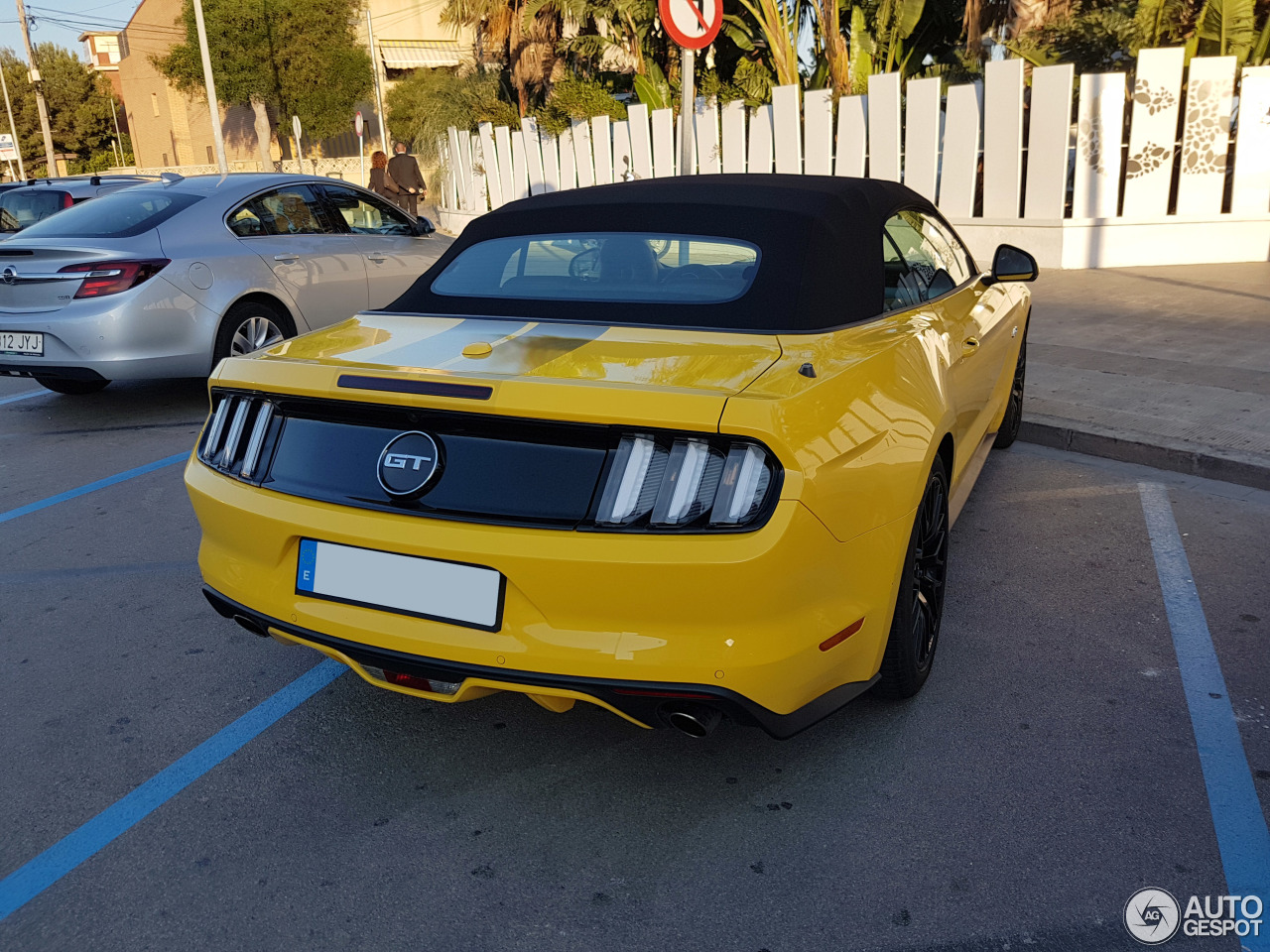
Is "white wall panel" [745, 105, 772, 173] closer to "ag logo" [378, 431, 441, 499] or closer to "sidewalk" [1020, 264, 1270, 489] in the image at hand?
"sidewalk" [1020, 264, 1270, 489]

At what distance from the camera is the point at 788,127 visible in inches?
538

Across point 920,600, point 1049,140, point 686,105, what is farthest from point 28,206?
point 920,600

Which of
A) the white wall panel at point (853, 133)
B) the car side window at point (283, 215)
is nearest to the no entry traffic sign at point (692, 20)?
the car side window at point (283, 215)

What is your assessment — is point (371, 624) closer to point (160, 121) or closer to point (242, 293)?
point (242, 293)

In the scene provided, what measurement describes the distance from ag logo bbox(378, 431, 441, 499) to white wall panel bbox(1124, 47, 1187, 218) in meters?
10.5

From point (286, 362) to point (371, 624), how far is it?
75 cm

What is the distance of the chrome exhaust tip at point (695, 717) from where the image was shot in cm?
226

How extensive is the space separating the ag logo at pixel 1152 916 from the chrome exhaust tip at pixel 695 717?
3.12ft

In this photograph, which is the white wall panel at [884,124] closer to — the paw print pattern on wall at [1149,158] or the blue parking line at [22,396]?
the paw print pattern on wall at [1149,158]

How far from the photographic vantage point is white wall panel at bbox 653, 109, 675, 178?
53.3 feet

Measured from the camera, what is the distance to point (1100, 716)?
117 inches

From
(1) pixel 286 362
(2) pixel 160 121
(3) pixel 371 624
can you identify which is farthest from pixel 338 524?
(2) pixel 160 121

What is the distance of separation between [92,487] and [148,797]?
325 cm

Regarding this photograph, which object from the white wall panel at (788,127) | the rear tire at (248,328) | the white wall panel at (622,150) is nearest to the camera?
the rear tire at (248,328)
